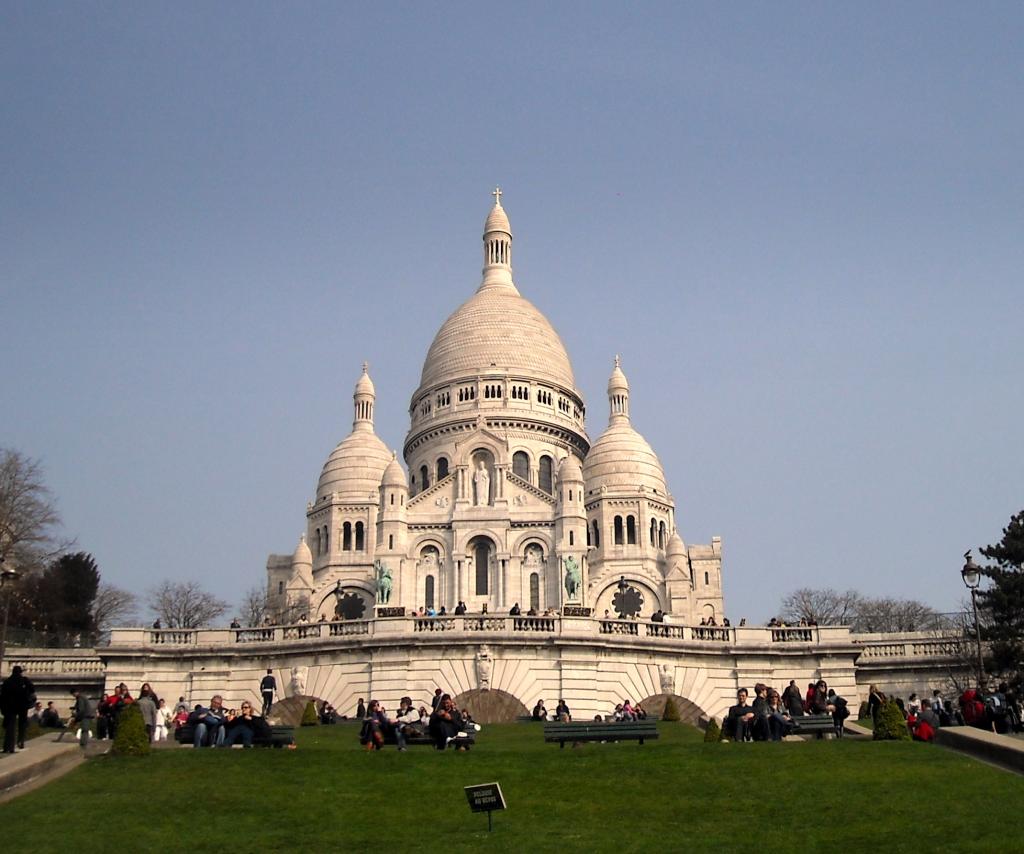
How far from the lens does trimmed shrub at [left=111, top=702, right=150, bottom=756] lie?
26.6 metres

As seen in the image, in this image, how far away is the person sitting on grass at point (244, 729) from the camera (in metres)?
28.9

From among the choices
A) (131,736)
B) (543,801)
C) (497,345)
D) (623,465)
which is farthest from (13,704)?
(497,345)

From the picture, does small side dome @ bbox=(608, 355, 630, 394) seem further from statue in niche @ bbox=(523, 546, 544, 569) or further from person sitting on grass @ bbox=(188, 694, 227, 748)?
person sitting on grass @ bbox=(188, 694, 227, 748)

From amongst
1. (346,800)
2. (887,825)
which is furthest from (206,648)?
(887,825)

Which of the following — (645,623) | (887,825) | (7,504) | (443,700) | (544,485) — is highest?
(544,485)

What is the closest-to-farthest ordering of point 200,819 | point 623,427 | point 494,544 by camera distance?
point 200,819
point 494,544
point 623,427

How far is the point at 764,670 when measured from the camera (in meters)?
44.8

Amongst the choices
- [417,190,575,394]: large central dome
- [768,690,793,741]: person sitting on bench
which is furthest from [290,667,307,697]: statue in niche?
[417,190,575,394]: large central dome

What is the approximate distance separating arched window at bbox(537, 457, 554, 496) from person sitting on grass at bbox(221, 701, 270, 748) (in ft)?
251

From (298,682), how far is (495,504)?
51.9 metres

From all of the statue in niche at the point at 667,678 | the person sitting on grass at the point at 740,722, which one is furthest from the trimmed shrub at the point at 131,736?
the statue in niche at the point at 667,678

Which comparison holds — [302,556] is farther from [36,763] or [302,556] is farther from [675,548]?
[36,763]

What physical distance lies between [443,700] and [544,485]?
7747 cm

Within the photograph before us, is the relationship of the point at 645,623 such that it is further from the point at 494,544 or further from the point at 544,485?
the point at 544,485
